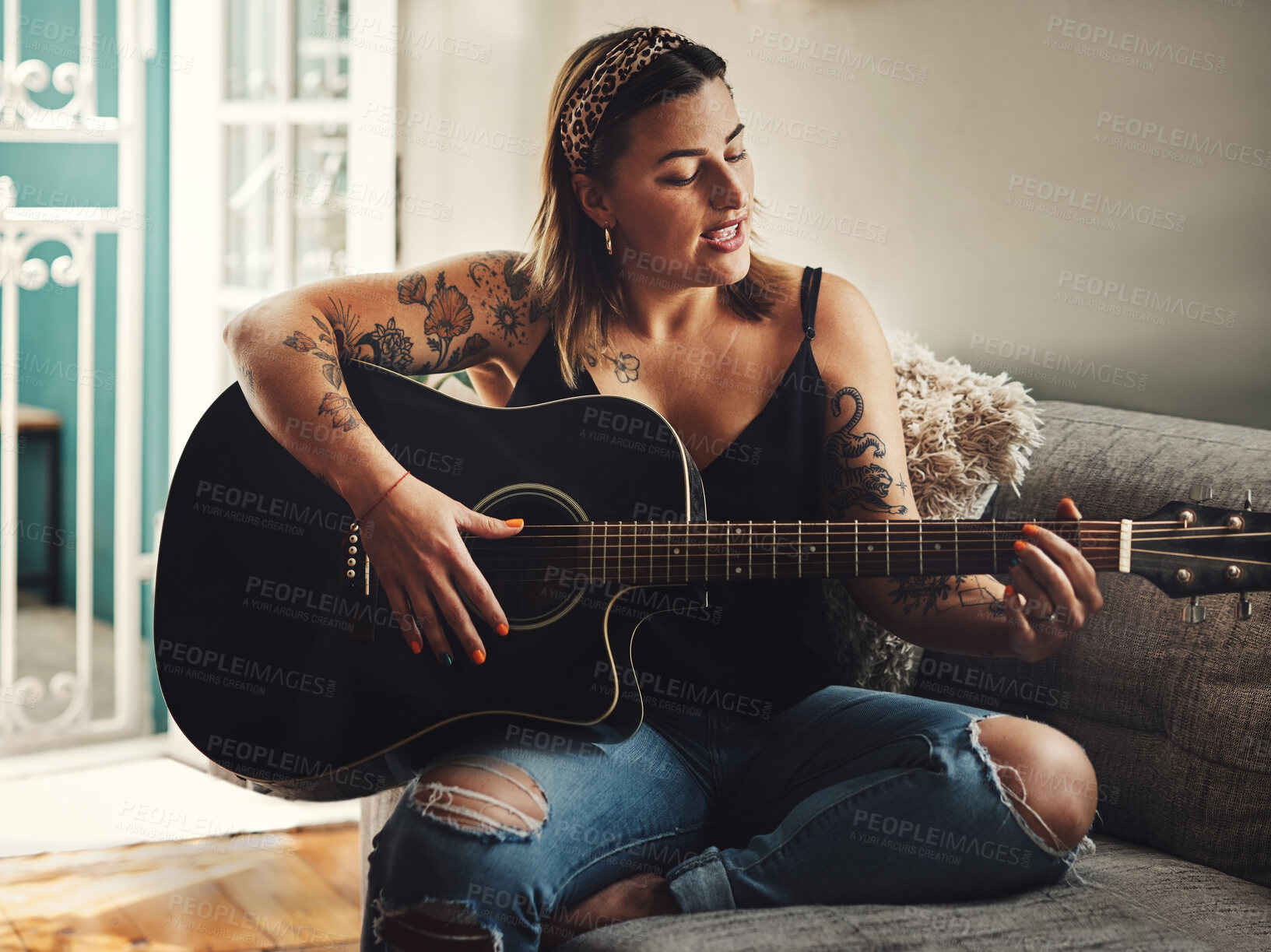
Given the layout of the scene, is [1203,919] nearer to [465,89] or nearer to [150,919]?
[150,919]

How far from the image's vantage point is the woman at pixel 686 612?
1.07 meters

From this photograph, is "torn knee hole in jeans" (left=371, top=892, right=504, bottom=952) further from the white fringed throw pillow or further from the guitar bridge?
the white fringed throw pillow

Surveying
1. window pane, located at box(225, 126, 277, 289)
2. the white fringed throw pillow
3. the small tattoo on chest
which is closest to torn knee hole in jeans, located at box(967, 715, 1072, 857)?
the white fringed throw pillow

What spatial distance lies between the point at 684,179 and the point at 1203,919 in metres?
0.93

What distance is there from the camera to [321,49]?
93.6 inches

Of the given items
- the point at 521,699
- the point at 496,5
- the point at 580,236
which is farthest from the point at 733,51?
the point at 521,699

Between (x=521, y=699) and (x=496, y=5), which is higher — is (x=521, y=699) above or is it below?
below

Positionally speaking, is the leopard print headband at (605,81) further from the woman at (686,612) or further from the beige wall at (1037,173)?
the beige wall at (1037,173)

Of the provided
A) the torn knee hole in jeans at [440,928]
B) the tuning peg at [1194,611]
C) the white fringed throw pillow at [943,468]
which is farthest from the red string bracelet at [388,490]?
the tuning peg at [1194,611]

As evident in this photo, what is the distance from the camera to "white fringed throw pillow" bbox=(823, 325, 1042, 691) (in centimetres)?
138

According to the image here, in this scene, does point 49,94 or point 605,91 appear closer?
point 605,91

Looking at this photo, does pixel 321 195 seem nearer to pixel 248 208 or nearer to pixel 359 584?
pixel 248 208

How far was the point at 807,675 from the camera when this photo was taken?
1.30 metres

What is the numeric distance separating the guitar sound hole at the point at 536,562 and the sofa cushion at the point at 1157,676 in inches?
20.2
